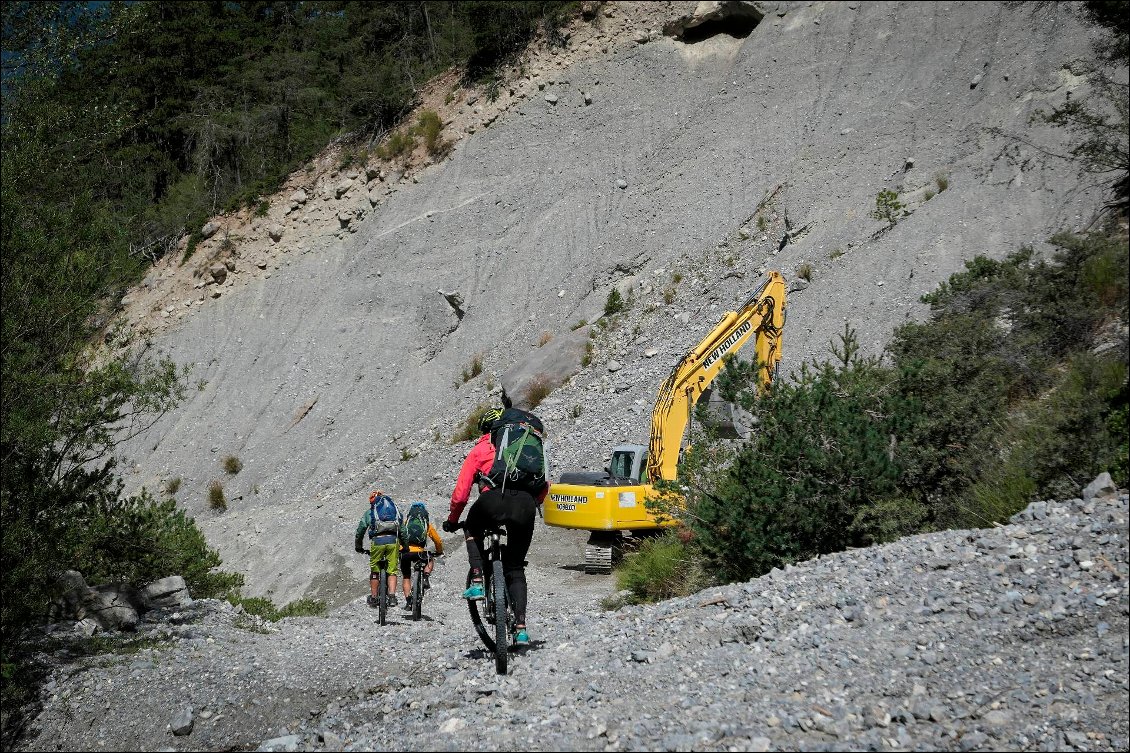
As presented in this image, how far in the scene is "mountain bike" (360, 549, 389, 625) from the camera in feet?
34.6

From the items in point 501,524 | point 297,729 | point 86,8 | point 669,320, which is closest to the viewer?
point 297,729

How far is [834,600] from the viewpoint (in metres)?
6.69

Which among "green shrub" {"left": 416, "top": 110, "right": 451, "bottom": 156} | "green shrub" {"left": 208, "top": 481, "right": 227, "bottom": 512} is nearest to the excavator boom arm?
"green shrub" {"left": 208, "top": 481, "right": 227, "bottom": 512}

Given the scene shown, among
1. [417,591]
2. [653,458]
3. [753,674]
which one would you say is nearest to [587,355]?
[653,458]

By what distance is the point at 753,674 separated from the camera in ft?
19.1

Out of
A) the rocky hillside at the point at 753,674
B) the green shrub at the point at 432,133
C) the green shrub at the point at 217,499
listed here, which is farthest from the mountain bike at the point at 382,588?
the green shrub at the point at 432,133

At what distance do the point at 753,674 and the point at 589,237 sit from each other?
962 inches

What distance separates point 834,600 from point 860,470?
230 cm

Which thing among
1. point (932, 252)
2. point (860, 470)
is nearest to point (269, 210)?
point (932, 252)

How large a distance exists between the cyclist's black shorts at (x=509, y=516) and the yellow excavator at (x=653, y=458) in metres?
6.21

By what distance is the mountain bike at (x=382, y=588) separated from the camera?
10555mm

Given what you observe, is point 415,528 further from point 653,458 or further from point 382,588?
point 653,458

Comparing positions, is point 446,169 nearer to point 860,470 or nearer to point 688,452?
point 688,452

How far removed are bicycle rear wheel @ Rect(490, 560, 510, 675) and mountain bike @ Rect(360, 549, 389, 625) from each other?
359 centimetres
